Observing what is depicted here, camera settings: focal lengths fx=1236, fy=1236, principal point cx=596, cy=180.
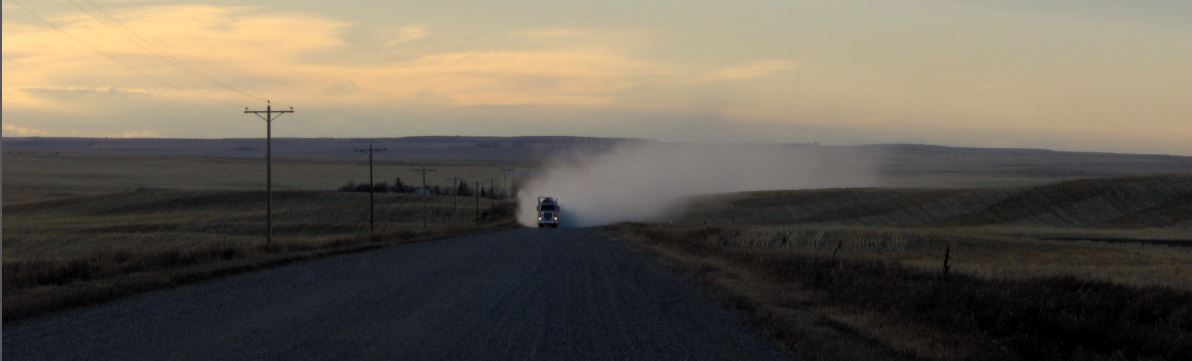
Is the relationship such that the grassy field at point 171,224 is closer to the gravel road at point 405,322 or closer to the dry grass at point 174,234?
the dry grass at point 174,234

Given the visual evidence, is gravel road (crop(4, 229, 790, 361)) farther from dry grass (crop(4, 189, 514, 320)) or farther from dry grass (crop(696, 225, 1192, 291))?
dry grass (crop(696, 225, 1192, 291))

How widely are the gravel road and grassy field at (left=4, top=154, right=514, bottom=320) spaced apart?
6.12 feet

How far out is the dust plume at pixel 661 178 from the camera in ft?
353

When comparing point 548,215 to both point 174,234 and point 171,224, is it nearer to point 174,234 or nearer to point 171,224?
point 174,234

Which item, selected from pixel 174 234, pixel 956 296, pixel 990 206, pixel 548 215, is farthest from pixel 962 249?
pixel 174 234

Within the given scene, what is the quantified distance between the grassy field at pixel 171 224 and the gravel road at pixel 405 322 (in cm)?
187

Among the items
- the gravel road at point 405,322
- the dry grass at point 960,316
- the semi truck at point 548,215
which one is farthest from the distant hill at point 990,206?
the gravel road at point 405,322

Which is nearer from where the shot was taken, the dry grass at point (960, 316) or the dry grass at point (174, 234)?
the dry grass at point (960, 316)

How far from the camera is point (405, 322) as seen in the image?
54.3 feet

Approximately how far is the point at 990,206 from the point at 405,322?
80618 mm

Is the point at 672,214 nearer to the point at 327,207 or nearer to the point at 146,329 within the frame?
the point at 327,207

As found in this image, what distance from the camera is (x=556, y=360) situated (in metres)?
12.8

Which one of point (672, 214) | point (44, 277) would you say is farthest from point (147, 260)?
point (672, 214)

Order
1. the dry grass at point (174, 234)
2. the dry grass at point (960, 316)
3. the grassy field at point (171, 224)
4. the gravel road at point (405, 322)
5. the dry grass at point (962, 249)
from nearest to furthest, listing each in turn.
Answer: the gravel road at point (405, 322) → the dry grass at point (960, 316) → the dry grass at point (174, 234) → the grassy field at point (171, 224) → the dry grass at point (962, 249)
